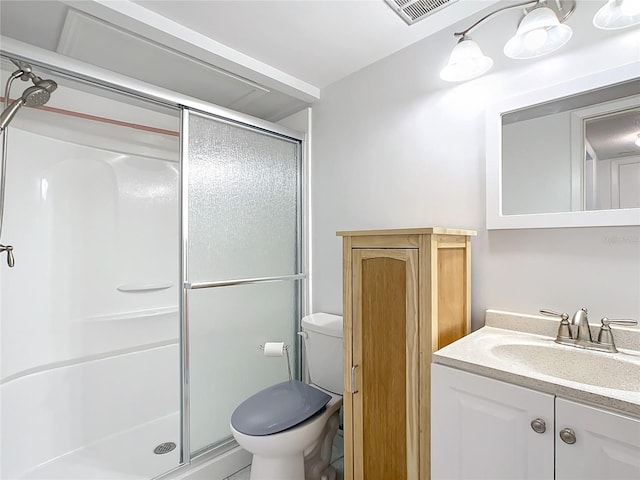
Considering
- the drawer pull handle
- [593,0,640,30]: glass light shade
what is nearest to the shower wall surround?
the drawer pull handle

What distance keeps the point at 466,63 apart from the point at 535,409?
4.24ft

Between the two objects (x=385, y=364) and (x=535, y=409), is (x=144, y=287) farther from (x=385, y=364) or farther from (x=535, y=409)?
(x=535, y=409)

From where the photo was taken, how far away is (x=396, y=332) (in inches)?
50.3

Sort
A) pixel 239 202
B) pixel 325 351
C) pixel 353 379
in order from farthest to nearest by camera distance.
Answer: pixel 239 202 < pixel 325 351 < pixel 353 379

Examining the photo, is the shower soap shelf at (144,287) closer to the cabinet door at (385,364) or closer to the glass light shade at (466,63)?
the cabinet door at (385,364)

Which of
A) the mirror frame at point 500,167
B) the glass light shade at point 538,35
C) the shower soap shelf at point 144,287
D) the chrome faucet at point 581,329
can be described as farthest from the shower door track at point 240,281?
the glass light shade at point 538,35

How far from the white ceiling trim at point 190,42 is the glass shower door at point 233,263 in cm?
29

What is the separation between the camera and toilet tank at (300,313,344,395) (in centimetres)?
181

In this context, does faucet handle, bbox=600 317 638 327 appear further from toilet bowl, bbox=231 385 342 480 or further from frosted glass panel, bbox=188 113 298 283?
frosted glass panel, bbox=188 113 298 283

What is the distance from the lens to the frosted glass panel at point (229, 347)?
1777mm

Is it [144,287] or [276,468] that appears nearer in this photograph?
[276,468]

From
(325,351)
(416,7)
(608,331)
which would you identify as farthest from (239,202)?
(608,331)

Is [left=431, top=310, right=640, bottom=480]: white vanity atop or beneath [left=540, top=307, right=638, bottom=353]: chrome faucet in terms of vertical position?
beneath

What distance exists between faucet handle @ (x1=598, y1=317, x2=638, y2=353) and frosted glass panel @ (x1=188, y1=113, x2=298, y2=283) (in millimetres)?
1608
